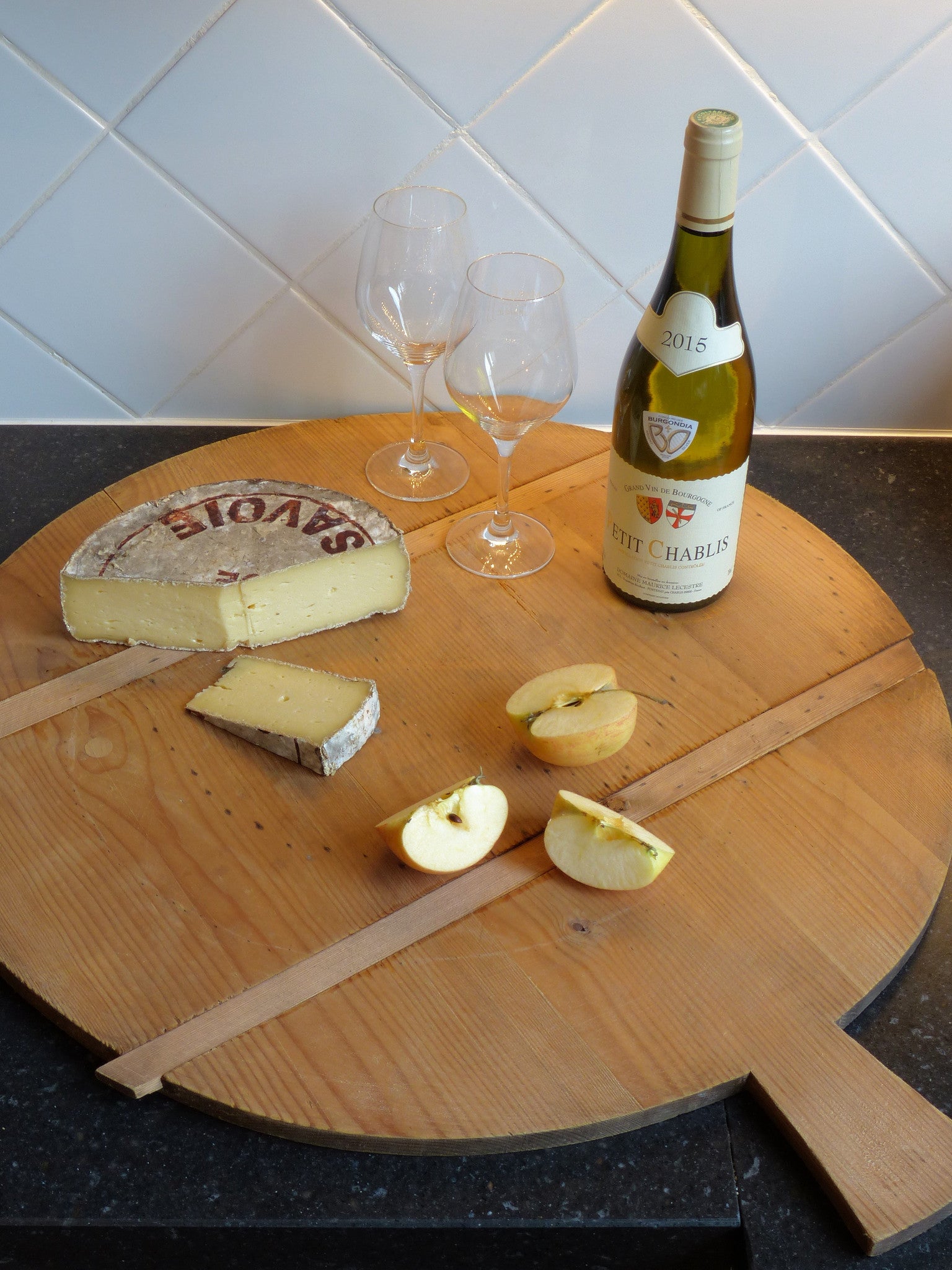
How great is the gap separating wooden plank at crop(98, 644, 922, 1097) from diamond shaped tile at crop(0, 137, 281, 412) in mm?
739

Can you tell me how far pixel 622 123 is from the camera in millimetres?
1149

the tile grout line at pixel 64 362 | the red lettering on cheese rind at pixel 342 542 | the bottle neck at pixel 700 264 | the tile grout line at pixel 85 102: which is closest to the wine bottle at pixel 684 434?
the bottle neck at pixel 700 264

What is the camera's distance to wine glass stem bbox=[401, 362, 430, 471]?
114 cm

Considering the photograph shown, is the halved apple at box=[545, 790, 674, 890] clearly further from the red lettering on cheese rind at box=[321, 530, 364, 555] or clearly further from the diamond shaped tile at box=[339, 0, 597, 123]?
the diamond shaped tile at box=[339, 0, 597, 123]

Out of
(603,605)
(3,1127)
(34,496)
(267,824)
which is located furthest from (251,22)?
(3,1127)

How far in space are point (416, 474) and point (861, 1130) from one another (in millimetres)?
744

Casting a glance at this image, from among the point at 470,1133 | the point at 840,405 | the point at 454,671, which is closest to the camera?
the point at 470,1133

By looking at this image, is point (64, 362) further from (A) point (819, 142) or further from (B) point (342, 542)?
(A) point (819, 142)

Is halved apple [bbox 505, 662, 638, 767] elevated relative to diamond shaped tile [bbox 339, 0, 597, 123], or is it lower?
lower

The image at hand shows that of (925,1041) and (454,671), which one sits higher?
(454,671)

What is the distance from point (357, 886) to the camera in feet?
2.65

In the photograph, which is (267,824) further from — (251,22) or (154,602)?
(251,22)

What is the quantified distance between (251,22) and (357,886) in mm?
840

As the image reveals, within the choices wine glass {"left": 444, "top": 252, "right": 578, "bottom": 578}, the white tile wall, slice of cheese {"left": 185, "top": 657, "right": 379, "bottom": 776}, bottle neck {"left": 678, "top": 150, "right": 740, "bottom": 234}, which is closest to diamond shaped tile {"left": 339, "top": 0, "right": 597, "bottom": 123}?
the white tile wall
